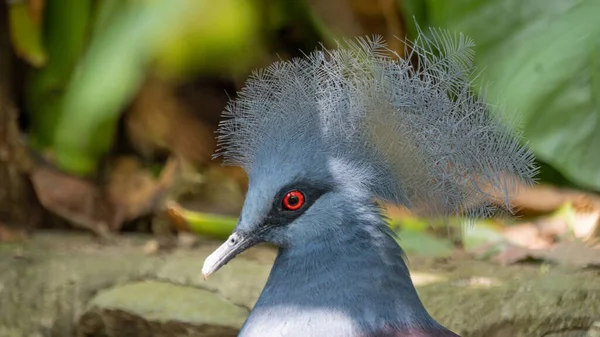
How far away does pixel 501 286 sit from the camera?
2.68 m

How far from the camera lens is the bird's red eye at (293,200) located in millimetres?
1938

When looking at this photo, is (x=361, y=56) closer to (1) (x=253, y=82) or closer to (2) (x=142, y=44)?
(1) (x=253, y=82)

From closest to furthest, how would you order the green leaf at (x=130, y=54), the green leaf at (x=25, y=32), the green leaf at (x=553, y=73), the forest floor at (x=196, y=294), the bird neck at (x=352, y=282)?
the bird neck at (x=352, y=282) < the forest floor at (x=196, y=294) < the green leaf at (x=553, y=73) < the green leaf at (x=130, y=54) < the green leaf at (x=25, y=32)

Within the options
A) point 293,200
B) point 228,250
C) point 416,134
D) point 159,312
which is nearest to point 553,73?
point 416,134

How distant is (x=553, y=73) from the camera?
2.72 meters

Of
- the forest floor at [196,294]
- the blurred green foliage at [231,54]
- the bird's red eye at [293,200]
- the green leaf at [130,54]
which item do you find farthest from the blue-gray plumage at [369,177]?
the green leaf at [130,54]

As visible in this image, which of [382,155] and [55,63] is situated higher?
[55,63]

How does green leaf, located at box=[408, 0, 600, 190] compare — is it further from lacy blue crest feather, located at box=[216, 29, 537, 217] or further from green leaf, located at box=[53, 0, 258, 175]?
green leaf, located at box=[53, 0, 258, 175]

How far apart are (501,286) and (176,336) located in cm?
104

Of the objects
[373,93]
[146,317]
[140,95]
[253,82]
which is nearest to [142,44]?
[140,95]

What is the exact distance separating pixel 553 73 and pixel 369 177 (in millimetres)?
1068

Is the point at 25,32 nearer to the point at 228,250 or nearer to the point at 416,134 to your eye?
the point at 228,250

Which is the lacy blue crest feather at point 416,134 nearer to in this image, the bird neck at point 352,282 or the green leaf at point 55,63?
the bird neck at point 352,282

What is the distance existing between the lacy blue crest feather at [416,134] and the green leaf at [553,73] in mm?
724
